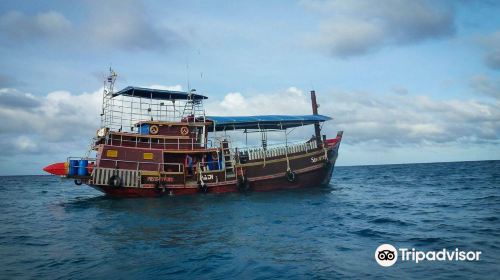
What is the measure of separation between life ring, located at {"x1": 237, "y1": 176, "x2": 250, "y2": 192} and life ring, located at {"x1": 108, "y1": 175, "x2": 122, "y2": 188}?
28.1ft

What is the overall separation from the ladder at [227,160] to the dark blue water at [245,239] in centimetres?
514

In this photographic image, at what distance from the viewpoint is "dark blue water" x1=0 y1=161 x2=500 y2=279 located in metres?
8.93

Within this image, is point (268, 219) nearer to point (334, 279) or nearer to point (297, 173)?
point (334, 279)

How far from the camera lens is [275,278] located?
329 inches

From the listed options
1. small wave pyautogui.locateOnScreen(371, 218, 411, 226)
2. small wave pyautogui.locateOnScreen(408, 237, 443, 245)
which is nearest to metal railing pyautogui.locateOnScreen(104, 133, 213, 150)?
small wave pyautogui.locateOnScreen(371, 218, 411, 226)

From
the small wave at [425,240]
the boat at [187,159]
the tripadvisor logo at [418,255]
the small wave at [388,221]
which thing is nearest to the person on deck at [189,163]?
the boat at [187,159]

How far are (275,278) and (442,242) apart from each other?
6452 mm

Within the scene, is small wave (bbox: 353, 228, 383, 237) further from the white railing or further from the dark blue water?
the white railing

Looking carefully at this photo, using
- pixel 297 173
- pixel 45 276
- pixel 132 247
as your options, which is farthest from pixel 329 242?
pixel 297 173

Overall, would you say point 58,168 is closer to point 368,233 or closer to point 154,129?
point 154,129

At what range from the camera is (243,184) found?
85.4ft

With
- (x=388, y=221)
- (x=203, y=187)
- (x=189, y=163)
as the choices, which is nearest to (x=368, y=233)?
(x=388, y=221)

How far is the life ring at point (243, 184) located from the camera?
85.2ft

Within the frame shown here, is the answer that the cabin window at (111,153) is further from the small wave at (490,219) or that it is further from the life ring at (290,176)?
the small wave at (490,219)
